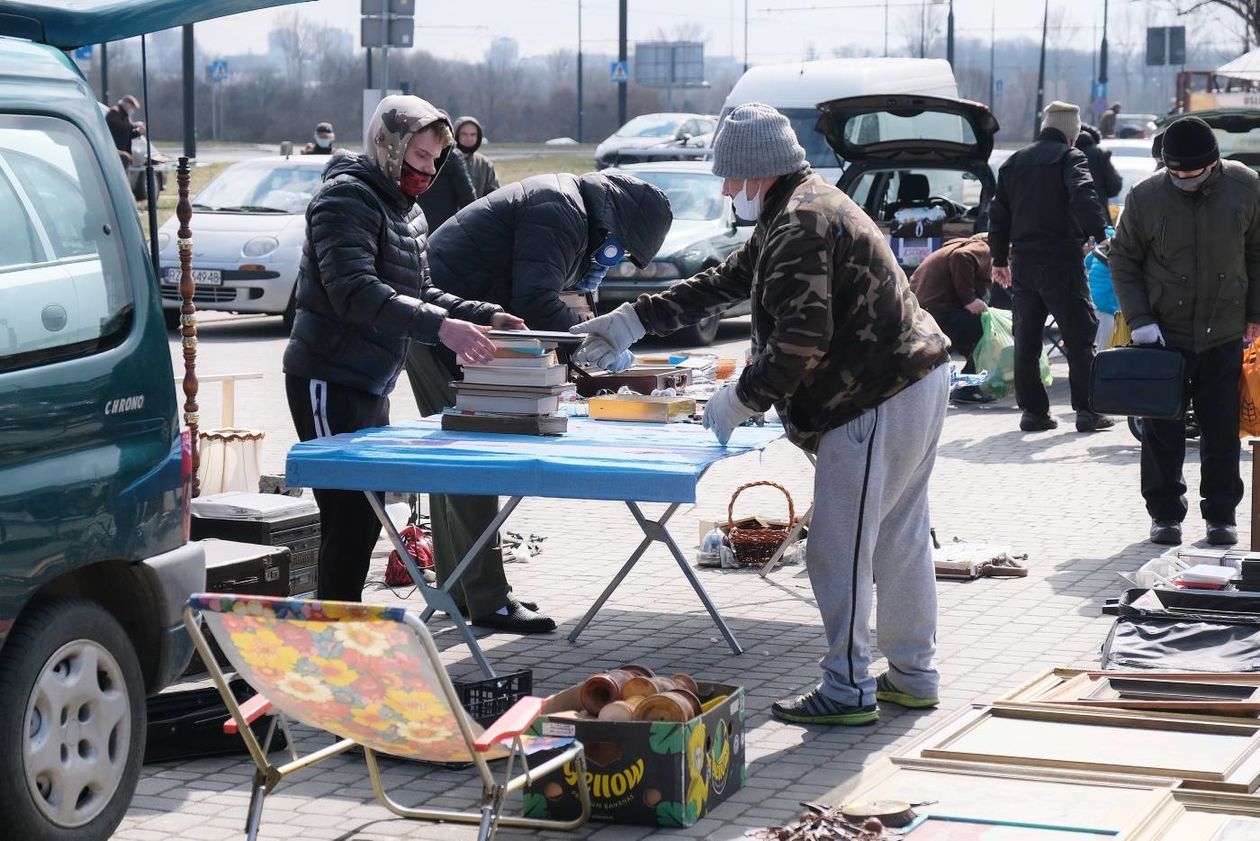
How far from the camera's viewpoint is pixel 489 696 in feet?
17.5

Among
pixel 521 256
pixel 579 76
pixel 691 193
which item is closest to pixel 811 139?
pixel 691 193

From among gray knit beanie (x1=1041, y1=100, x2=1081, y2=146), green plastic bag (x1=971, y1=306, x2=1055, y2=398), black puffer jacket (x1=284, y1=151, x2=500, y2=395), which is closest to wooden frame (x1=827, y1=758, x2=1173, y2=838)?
black puffer jacket (x1=284, y1=151, x2=500, y2=395)

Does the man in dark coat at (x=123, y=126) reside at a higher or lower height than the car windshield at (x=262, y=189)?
higher

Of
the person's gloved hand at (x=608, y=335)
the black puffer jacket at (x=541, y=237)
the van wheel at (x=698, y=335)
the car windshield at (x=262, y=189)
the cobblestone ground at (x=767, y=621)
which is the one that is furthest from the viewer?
the car windshield at (x=262, y=189)

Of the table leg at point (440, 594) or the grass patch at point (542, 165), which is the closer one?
the table leg at point (440, 594)

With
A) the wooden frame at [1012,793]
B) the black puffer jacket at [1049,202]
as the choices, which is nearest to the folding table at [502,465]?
the wooden frame at [1012,793]

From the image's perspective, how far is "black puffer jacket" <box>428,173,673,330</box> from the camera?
678 centimetres

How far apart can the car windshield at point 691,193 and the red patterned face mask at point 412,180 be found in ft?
37.9

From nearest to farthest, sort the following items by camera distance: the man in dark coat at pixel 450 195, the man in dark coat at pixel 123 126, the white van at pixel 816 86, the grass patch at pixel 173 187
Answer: the man in dark coat at pixel 450 195, the white van at pixel 816 86, the man in dark coat at pixel 123 126, the grass patch at pixel 173 187

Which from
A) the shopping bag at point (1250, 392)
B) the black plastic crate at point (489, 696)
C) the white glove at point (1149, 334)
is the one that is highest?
the white glove at point (1149, 334)

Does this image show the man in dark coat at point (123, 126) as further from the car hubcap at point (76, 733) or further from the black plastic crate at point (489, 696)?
the car hubcap at point (76, 733)

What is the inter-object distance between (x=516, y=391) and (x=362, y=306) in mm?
601

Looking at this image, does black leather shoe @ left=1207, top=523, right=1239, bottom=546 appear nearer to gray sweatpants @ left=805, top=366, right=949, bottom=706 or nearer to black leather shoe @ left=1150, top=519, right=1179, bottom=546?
black leather shoe @ left=1150, top=519, right=1179, bottom=546

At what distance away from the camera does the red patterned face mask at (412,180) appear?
242 inches
